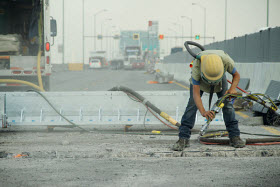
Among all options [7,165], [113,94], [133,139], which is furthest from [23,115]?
[7,165]

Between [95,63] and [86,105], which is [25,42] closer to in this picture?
[86,105]

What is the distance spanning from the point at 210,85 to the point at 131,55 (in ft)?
238

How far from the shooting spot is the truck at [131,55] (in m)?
77.4

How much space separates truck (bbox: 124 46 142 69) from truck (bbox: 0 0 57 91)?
60163 mm

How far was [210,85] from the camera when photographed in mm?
6613

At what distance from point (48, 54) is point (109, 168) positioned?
33.8 feet

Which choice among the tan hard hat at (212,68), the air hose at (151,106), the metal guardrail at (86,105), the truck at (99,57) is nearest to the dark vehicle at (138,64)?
the truck at (99,57)

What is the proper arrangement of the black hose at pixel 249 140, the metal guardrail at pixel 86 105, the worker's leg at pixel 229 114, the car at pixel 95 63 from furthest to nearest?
the car at pixel 95 63, the metal guardrail at pixel 86 105, the black hose at pixel 249 140, the worker's leg at pixel 229 114

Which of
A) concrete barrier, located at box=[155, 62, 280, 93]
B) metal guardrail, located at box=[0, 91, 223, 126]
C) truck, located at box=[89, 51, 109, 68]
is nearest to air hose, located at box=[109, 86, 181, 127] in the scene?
metal guardrail, located at box=[0, 91, 223, 126]

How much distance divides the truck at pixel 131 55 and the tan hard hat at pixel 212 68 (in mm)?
70519

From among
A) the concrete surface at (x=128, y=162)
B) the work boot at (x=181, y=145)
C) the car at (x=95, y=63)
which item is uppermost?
the work boot at (x=181, y=145)

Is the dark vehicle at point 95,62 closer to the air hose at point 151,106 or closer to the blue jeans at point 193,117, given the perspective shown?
the air hose at point 151,106

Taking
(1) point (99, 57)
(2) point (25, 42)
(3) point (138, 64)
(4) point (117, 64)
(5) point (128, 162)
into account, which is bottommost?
(4) point (117, 64)

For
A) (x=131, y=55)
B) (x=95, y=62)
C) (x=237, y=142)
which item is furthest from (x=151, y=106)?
(x=95, y=62)
